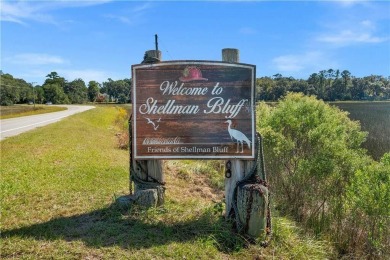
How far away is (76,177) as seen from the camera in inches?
282

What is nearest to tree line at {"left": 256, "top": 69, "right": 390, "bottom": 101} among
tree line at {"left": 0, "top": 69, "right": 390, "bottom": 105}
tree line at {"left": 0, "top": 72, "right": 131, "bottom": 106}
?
tree line at {"left": 0, "top": 69, "right": 390, "bottom": 105}

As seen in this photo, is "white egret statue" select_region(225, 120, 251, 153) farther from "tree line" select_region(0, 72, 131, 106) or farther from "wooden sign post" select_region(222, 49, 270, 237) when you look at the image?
"tree line" select_region(0, 72, 131, 106)

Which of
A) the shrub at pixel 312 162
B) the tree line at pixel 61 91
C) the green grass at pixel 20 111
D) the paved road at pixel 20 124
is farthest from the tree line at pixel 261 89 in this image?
the shrub at pixel 312 162

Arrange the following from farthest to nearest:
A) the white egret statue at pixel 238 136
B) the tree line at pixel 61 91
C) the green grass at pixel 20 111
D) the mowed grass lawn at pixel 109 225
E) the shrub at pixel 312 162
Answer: the tree line at pixel 61 91 → the green grass at pixel 20 111 → the shrub at pixel 312 162 → the white egret statue at pixel 238 136 → the mowed grass lawn at pixel 109 225

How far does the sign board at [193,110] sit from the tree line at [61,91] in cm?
6952

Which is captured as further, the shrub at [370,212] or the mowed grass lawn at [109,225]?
the shrub at [370,212]

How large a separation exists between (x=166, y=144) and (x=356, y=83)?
97.5 metres

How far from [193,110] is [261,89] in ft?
213

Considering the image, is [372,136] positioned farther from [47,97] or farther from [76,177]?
[47,97]

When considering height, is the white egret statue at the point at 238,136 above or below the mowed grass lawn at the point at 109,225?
above

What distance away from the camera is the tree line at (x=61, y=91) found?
75938 mm

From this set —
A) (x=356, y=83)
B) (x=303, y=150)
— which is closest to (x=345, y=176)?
(x=303, y=150)

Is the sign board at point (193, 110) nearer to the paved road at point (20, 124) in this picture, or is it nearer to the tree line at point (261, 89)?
the paved road at point (20, 124)

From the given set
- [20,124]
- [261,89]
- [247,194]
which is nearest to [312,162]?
[247,194]
